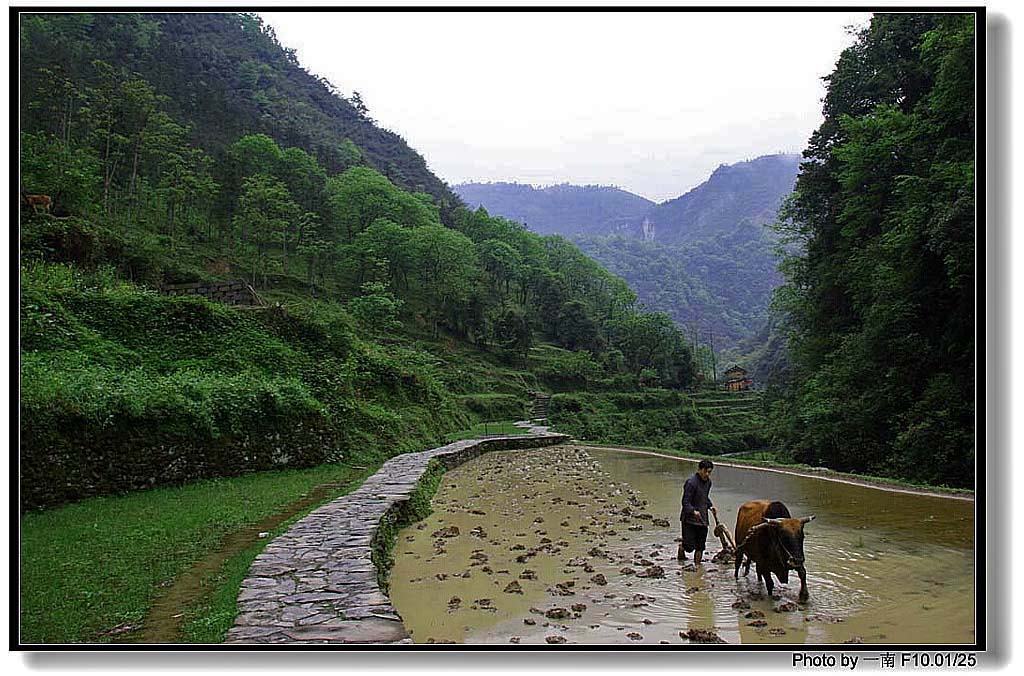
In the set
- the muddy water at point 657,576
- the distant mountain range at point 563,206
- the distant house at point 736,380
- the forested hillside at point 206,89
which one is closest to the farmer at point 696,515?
the muddy water at point 657,576

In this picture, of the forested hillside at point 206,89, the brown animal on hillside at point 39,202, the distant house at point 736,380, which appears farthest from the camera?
the distant house at point 736,380

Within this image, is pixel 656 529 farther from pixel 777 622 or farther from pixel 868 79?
pixel 868 79

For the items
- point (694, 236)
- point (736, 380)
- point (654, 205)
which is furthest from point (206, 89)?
point (654, 205)

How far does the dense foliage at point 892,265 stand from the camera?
39.6 ft

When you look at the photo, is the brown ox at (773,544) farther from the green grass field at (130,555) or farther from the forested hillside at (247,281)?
the forested hillside at (247,281)

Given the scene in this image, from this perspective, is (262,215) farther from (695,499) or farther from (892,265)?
(695,499)

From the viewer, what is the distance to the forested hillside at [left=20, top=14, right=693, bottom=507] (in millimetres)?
10531

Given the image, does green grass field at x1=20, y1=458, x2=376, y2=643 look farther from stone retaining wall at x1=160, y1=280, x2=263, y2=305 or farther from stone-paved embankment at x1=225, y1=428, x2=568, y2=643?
stone retaining wall at x1=160, y1=280, x2=263, y2=305

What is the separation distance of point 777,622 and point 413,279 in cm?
4319

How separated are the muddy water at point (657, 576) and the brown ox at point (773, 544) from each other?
0.21 meters

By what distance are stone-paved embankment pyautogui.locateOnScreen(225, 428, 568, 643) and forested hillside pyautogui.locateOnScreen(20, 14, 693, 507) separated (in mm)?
3385

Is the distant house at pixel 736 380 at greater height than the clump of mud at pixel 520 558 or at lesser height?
lesser

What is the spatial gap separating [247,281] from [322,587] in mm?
31131

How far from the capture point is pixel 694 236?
126688 millimetres
